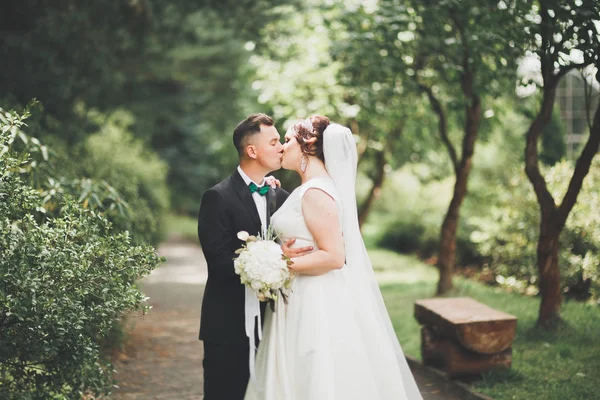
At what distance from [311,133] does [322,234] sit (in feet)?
2.35

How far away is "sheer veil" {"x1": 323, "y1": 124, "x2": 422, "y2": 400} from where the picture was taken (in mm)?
4250

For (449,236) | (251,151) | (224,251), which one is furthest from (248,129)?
(449,236)

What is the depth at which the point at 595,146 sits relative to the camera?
677cm

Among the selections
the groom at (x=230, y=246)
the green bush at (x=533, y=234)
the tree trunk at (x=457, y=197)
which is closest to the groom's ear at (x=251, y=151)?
the groom at (x=230, y=246)

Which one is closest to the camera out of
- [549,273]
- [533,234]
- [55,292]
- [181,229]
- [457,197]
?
[55,292]

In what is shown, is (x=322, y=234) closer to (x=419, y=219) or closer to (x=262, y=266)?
(x=262, y=266)

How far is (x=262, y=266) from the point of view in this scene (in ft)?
12.3

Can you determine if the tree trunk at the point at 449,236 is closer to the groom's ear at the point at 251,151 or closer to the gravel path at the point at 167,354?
the gravel path at the point at 167,354

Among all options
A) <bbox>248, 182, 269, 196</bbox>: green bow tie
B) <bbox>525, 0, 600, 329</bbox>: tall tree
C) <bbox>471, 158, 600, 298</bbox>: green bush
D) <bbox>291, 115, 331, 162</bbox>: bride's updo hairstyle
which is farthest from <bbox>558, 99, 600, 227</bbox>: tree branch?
<bbox>248, 182, 269, 196</bbox>: green bow tie

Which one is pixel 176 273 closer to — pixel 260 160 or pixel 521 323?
pixel 521 323

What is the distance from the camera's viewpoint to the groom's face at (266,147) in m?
4.22

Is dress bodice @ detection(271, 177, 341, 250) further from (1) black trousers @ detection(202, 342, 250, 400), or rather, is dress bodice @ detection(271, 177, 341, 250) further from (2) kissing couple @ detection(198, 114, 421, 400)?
(1) black trousers @ detection(202, 342, 250, 400)

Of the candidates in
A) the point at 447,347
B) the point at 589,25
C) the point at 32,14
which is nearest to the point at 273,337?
the point at 447,347

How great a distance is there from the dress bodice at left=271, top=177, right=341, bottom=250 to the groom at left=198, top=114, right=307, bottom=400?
173mm
